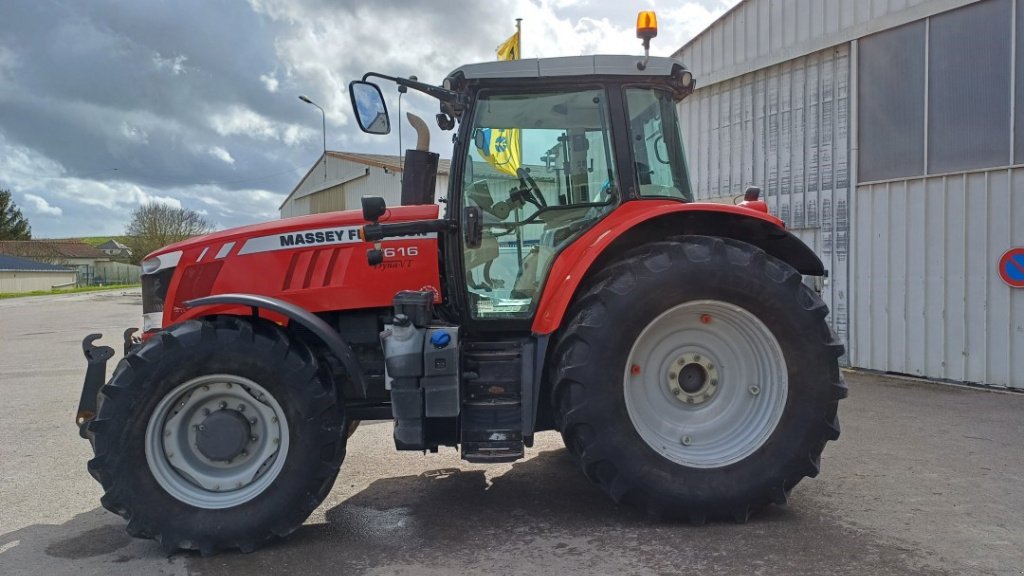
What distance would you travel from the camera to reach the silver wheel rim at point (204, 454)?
323 cm

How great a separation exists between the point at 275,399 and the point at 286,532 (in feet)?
2.04

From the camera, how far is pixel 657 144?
3838mm

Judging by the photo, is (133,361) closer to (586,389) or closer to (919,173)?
(586,389)

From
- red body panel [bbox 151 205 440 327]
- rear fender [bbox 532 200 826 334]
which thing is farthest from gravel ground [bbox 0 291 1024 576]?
red body panel [bbox 151 205 440 327]

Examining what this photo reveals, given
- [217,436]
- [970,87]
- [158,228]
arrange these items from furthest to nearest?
[158,228]
[970,87]
[217,436]

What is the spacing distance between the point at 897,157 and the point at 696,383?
19.5 ft

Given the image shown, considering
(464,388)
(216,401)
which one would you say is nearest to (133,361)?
(216,401)

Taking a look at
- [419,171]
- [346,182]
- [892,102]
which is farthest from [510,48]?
[346,182]

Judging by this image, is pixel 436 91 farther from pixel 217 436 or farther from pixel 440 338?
pixel 217 436

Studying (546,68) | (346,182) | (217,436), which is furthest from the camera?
(346,182)

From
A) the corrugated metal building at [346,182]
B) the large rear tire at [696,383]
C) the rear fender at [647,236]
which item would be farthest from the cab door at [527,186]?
the corrugated metal building at [346,182]

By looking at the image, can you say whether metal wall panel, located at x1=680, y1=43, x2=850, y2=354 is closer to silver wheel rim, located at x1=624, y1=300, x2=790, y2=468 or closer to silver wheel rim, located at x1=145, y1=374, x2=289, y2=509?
silver wheel rim, located at x1=624, y1=300, x2=790, y2=468

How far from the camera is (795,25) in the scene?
8.88 metres

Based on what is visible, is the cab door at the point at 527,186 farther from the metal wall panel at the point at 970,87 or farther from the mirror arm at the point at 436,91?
the metal wall panel at the point at 970,87
